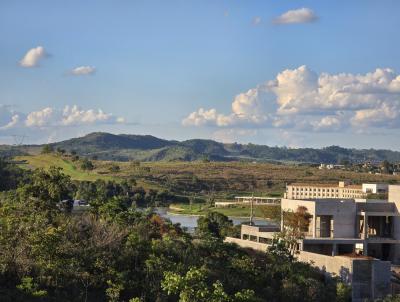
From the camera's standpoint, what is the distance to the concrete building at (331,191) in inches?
4097

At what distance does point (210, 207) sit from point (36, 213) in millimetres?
72277

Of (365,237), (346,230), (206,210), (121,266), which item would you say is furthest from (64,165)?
(121,266)

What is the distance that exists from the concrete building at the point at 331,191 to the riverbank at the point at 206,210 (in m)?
8.41

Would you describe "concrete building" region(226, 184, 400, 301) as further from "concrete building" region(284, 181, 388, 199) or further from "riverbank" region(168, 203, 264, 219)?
"concrete building" region(284, 181, 388, 199)

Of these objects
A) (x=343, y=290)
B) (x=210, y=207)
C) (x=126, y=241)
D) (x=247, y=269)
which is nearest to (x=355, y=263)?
(x=343, y=290)

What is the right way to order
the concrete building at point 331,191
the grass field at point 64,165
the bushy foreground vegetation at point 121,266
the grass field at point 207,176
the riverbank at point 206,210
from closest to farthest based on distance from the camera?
Answer: the bushy foreground vegetation at point 121,266 < the riverbank at point 206,210 < the concrete building at point 331,191 < the grass field at point 64,165 < the grass field at point 207,176

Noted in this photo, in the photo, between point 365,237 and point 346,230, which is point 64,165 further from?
point 365,237

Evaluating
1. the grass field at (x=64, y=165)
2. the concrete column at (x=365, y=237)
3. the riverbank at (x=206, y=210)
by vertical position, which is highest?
the grass field at (x=64, y=165)

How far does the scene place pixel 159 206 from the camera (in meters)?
104

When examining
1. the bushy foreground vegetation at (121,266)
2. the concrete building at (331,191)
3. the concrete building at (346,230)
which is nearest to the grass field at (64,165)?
the concrete building at (331,191)

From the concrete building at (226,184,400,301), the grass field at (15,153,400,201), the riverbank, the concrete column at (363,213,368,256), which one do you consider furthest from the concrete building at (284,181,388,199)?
the concrete column at (363,213,368,256)

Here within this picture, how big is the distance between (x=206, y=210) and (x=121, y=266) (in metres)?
71.6

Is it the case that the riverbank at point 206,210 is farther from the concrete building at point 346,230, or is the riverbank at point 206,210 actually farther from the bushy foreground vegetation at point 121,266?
the bushy foreground vegetation at point 121,266

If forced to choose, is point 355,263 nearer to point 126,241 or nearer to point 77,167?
point 126,241
